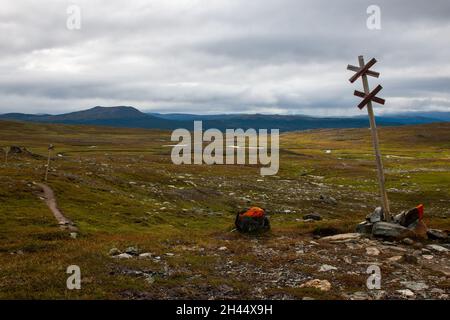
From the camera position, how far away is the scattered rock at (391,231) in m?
24.8

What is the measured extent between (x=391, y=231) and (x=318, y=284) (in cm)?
997

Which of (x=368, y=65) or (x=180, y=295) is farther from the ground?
(x=368, y=65)

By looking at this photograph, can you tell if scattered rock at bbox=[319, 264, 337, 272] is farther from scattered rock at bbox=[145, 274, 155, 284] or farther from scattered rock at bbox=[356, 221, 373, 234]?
scattered rock at bbox=[356, 221, 373, 234]

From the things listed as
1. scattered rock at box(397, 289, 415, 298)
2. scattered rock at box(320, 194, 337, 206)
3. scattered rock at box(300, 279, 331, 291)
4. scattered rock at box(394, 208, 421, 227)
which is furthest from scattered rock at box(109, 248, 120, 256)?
scattered rock at box(320, 194, 337, 206)

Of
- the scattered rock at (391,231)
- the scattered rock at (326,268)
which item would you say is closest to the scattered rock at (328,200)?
the scattered rock at (391,231)

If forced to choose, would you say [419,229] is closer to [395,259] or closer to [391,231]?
[391,231]

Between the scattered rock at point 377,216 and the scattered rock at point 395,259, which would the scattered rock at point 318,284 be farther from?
the scattered rock at point 377,216

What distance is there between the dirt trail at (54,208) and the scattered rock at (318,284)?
758 inches

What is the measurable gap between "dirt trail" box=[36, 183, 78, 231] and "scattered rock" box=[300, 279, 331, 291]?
1924 centimetres
